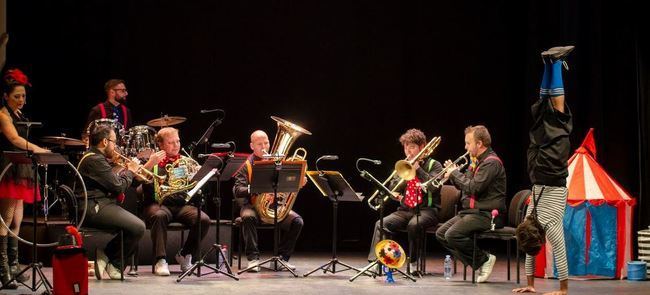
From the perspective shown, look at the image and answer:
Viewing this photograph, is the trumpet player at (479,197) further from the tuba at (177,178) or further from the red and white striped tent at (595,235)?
the tuba at (177,178)

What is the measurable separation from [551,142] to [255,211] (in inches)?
119

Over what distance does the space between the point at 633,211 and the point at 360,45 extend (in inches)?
138

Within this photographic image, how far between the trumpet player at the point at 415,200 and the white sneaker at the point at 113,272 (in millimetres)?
2275

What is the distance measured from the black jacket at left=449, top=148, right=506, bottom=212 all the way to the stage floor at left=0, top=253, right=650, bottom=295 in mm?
671

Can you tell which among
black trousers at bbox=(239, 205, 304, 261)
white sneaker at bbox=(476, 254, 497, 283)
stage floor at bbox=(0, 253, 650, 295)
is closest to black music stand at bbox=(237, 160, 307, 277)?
stage floor at bbox=(0, 253, 650, 295)

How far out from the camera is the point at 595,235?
8.20 m

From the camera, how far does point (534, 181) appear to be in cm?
692

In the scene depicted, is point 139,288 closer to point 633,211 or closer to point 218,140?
point 218,140

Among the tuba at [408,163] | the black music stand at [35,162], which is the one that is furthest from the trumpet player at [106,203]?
the tuba at [408,163]

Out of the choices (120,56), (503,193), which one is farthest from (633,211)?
(120,56)

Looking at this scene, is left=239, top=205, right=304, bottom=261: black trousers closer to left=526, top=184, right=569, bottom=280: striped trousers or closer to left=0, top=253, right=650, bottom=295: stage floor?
left=0, top=253, right=650, bottom=295: stage floor

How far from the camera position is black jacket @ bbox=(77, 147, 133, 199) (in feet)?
25.0

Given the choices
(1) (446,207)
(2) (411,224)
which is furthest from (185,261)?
(1) (446,207)

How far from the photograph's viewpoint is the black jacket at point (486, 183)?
7.77 m
